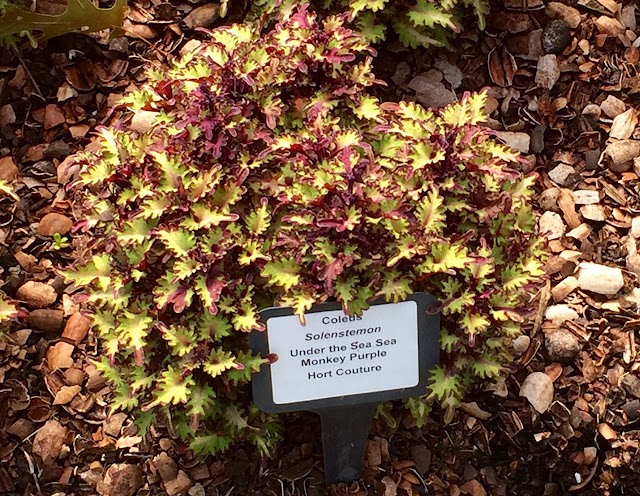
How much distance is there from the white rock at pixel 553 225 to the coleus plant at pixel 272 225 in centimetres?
44

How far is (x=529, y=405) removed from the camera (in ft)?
7.29

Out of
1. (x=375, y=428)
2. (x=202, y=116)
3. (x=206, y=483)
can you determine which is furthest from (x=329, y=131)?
(x=206, y=483)

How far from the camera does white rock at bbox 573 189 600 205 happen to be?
2.47 meters

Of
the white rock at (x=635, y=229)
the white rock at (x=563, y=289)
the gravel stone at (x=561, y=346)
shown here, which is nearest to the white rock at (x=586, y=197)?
the white rock at (x=635, y=229)

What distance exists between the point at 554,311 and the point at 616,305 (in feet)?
0.57

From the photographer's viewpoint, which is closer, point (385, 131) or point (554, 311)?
point (385, 131)

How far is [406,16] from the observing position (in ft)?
7.87

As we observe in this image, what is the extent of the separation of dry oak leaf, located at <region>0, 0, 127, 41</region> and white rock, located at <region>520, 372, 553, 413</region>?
1554mm

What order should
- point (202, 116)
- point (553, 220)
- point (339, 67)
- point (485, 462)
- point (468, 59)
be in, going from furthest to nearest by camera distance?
point (468, 59), point (553, 220), point (485, 462), point (339, 67), point (202, 116)

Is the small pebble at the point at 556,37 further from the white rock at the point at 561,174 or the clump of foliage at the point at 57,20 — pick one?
the clump of foliage at the point at 57,20

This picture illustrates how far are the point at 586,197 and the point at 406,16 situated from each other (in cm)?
74

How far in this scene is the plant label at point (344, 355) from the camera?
1.84 metres

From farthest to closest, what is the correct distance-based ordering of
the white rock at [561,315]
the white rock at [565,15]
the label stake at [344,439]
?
the white rock at [565,15], the white rock at [561,315], the label stake at [344,439]

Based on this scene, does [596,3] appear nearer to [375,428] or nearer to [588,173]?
[588,173]
